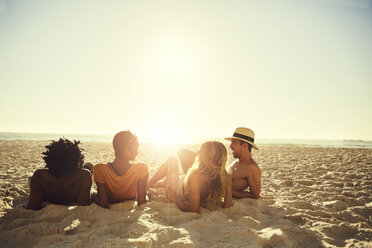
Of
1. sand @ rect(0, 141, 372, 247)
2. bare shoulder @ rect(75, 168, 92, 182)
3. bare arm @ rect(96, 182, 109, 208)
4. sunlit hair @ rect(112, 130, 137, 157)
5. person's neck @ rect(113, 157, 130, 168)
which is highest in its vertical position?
sunlit hair @ rect(112, 130, 137, 157)

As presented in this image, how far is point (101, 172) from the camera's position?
317 centimetres

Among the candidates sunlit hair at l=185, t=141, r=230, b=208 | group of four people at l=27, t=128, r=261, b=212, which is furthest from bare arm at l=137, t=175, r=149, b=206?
sunlit hair at l=185, t=141, r=230, b=208

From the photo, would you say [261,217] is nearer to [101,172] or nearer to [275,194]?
[275,194]

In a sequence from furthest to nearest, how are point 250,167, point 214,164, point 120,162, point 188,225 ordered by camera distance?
point 250,167, point 120,162, point 214,164, point 188,225

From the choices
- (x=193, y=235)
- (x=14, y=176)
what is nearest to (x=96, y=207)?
(x=193, y=235)

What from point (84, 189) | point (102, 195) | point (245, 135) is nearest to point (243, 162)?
point (245, 135)

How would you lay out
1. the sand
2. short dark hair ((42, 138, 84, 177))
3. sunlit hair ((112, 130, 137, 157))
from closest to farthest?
the sand
short dark hair ((42, 138, 84, 177))
sunlit hair ((112, 130, 137, 157))

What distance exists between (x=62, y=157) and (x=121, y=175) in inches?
32.7

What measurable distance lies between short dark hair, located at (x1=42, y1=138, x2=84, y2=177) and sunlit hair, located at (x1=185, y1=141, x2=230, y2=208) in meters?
1.62

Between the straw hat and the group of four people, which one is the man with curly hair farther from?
the straw hat

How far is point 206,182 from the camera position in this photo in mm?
3291

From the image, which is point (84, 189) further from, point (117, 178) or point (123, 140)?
point (123, 140)

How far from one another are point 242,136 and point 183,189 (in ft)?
4.80

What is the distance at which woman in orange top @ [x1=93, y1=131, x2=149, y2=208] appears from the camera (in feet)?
10.4
